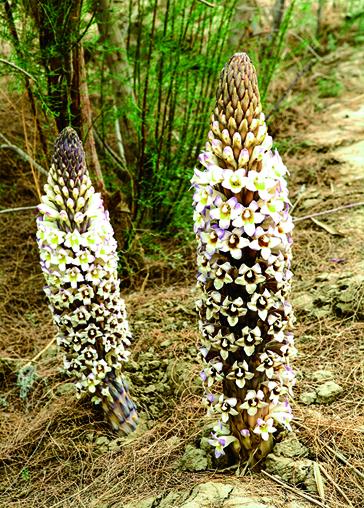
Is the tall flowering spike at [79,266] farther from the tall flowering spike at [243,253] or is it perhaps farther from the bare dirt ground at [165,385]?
the tall flowering spike at [243,253]

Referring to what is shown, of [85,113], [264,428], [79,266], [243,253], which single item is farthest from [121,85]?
[264,428]

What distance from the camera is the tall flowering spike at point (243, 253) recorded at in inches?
75.2

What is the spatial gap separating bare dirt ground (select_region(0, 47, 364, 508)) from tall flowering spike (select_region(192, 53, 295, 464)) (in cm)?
44

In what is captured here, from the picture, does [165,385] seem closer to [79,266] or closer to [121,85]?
[79,266]

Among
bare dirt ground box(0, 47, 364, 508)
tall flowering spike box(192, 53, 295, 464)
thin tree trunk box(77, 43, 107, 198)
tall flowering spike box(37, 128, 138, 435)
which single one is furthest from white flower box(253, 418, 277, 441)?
thin tree trunk box(77, 43, 107, 198)

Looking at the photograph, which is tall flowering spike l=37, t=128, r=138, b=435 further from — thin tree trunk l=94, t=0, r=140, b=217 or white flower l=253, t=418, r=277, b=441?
thin tree trunk l=94, t=0, r=140, b=217

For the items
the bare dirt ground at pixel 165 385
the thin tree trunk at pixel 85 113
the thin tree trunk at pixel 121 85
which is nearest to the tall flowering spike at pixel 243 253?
the bare dirt ground at pixel 165 385

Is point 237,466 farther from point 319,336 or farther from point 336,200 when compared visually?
point 336,200

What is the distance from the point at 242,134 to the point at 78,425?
6.54 feet

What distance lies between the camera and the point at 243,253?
6.52ft

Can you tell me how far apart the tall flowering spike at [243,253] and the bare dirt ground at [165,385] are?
443mm

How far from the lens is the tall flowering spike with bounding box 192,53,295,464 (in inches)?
75.2

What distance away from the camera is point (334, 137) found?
5.84 metres

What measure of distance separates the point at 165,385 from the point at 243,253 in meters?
1.50
